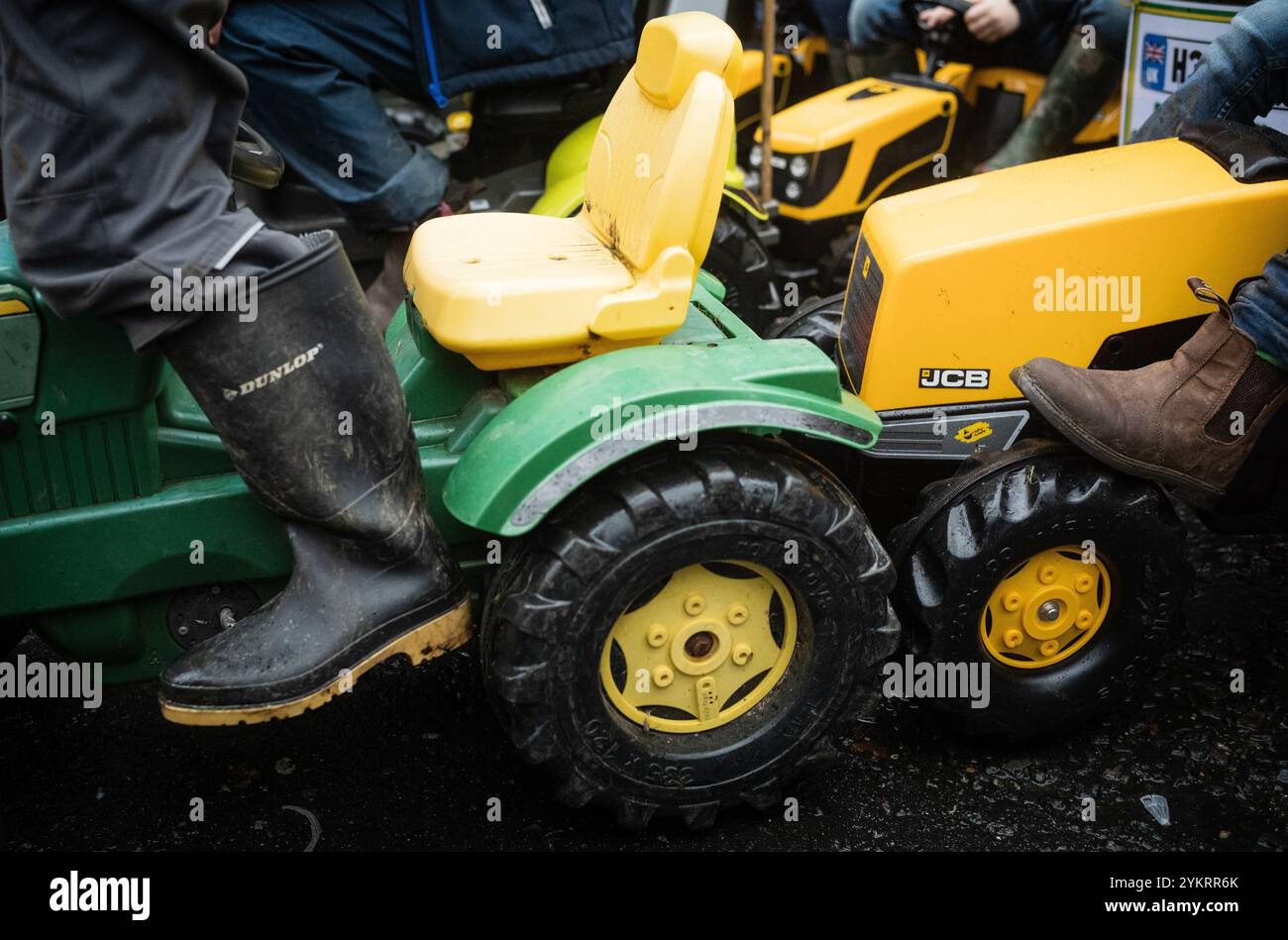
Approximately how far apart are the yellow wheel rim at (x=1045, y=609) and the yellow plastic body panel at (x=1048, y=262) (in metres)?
0.32

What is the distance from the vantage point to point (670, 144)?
210 centimetres

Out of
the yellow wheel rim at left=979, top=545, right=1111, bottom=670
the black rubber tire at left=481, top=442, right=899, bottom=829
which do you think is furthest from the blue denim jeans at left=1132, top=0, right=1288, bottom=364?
the black rubber tire at left=481, top=442, right=899, bottom=829

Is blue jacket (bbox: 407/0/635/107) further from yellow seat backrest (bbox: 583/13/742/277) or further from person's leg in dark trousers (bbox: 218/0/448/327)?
yellow seat backrest (bbox: 583/13/742/277)

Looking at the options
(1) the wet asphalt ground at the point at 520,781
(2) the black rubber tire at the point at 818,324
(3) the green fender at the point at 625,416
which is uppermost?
(3) the green fender at the point at 625,416

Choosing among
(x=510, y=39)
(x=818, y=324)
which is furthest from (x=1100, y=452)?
(x=510, y=39)

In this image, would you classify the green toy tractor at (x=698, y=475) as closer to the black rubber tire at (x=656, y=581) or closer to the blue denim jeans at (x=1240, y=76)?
the black rubber tire at (x=656, y=581)

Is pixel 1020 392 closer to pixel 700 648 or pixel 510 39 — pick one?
pixel 700 648

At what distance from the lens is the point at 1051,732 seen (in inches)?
94.0

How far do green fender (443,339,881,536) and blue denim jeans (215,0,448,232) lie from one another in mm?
1382

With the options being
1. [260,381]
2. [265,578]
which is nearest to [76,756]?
[265,578]

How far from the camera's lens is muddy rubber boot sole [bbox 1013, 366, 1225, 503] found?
211cm

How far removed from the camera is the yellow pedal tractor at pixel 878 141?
397 centimetres

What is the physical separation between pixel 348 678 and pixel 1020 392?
1281 mm

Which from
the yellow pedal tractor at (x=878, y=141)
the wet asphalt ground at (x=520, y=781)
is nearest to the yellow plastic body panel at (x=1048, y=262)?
the wet asphalt ground at (x=520, y=781)
